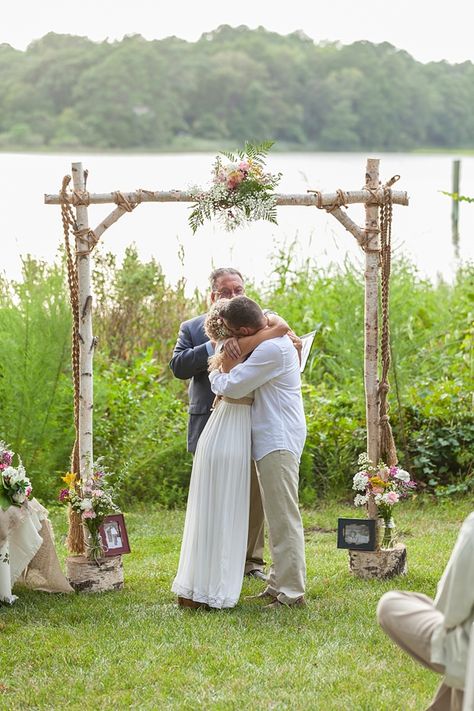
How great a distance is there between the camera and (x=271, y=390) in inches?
222

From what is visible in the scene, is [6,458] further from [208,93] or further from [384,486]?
[208,93]

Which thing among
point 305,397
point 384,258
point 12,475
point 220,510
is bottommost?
point 305,397

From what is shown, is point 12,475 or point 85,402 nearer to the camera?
point 12,475

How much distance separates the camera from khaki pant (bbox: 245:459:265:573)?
6.18 meters

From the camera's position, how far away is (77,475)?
610 cm

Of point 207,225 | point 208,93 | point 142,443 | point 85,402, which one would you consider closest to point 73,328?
point 85,402

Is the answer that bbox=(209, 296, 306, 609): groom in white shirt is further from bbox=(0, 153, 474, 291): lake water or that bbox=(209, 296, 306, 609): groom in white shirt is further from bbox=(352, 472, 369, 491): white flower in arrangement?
bbox=(0, 153, 474, 291): lake water

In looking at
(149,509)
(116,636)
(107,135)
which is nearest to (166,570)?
(116,636)

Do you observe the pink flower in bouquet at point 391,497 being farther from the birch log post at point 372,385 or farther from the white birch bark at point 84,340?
the white birch bark at point 84,340

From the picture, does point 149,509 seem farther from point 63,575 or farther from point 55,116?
point 55,116

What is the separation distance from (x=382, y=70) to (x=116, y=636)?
16027 millimetres

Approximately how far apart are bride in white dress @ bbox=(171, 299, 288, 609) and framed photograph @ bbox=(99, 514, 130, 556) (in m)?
0.55

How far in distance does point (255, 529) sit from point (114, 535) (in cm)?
83

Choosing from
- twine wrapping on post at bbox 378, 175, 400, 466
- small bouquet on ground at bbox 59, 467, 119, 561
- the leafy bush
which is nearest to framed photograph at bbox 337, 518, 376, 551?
twine wrapping on post at bbox 378, 175, 400, 466
